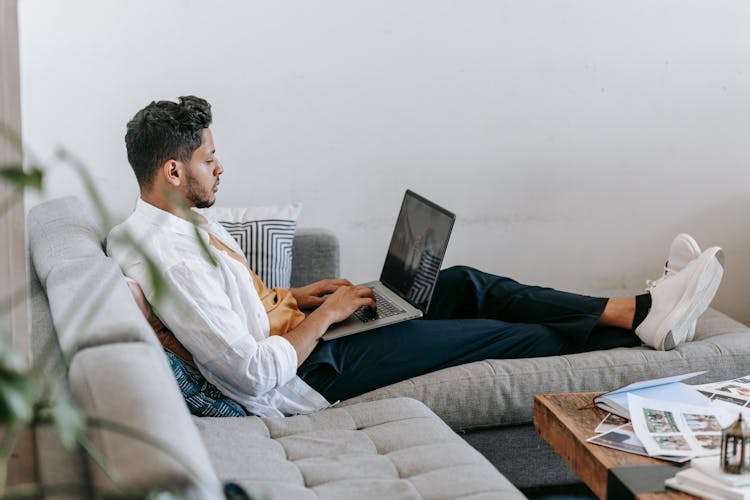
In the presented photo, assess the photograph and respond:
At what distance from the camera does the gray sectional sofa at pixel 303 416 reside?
1.38 meters

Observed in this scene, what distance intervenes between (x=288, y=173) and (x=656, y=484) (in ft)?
6.47

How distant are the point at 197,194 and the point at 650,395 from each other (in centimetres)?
122

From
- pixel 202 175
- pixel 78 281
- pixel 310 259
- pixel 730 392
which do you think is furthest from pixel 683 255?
pixel 78 281

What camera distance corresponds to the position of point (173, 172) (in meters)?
2.60

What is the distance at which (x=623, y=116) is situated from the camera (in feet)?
12.3

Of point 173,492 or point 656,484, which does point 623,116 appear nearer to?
point 656,484

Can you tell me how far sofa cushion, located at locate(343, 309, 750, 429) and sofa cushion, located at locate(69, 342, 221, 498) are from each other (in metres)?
1.16

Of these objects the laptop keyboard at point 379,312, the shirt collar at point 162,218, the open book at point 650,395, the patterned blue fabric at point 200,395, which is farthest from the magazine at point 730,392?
the shirt collar at point 162,218

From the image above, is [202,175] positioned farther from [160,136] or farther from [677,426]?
[677,426]

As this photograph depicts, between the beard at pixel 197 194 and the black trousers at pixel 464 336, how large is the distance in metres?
0.48

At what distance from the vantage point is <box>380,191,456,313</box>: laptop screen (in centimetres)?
280

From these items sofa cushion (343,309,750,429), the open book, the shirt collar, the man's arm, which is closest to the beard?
the shirt collar

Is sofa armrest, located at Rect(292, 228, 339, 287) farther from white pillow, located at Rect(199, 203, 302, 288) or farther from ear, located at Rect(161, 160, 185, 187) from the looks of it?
ear, located at Rect(161, 160, 185, 187)

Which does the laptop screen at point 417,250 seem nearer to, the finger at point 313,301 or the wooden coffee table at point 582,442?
the finger at point 313,301
